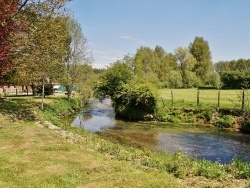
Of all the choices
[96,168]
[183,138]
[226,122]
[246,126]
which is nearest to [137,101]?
[226,122]

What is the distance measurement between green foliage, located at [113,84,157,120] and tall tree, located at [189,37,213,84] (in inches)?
2285

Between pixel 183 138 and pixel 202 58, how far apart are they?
70624 mm

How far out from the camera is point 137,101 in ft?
114

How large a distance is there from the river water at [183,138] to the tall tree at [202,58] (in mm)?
62944

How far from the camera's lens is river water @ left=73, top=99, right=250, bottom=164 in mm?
19391

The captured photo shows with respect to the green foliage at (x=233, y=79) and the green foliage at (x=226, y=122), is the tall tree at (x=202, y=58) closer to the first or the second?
the green foliage at (x=233, y=79)

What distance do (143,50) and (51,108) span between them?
192 feet

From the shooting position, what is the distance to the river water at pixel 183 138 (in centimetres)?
1939

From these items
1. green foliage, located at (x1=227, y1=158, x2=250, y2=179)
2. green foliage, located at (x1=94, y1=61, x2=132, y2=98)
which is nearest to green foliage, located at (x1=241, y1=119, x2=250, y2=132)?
green foliage, located at (x1=94, y1=61, x2=132, y2=98)

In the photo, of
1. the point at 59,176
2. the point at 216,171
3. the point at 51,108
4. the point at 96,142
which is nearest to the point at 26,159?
the point at 59,176

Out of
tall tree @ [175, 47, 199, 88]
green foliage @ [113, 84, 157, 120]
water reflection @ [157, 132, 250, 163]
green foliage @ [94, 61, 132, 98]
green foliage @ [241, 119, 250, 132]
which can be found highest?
tall tree @ [175, 47, 199, 88]

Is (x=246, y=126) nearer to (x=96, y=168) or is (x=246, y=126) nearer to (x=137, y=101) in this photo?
(x=137, y=101)

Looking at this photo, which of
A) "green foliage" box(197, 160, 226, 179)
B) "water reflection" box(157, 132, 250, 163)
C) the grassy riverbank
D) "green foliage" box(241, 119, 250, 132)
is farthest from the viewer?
"green foliage" box(241, 119, 250, 132)

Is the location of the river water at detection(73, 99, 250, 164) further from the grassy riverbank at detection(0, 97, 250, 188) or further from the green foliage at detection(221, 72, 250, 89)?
the green foliage at detection(221, 72, 250, 89)
